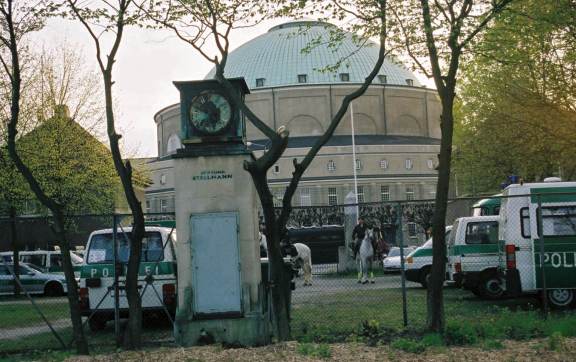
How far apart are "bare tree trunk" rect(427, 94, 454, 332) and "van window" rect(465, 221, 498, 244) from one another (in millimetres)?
8200

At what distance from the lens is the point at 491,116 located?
107ft

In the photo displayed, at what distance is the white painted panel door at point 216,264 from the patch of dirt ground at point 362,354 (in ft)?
5.43

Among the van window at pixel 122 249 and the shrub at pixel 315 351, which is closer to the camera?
the shrub at pixel 315 351

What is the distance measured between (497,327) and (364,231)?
39.5 feet

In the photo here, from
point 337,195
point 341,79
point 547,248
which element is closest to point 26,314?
point 547,248

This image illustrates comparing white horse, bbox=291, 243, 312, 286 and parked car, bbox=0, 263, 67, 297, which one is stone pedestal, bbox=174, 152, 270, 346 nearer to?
white horse, bbox=291, 243, 312, 286

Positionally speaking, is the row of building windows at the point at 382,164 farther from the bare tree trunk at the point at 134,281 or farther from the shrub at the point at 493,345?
the shrub at the point at 493,345

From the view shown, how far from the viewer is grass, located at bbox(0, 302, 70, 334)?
58.2 feet

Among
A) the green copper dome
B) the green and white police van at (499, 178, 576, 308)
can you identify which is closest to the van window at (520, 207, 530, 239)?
the green and white police van at (499, 178, 576, 308)

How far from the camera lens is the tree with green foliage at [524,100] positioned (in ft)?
48.0

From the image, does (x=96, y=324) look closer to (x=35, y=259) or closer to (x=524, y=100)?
(x=524, y=100)

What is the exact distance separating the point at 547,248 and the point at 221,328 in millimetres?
7260

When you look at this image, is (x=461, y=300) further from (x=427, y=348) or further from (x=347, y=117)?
(x=347, y=117)

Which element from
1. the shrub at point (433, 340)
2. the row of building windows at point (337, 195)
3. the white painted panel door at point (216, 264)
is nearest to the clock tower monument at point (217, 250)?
the white painted panel door at point (216, 264)
